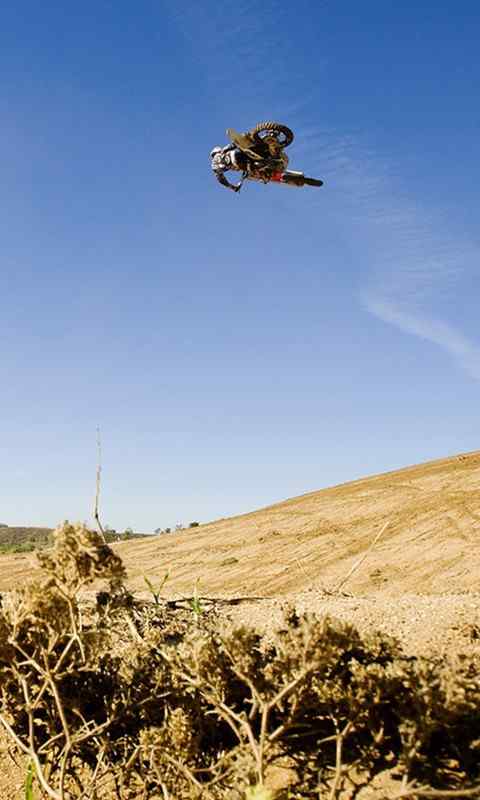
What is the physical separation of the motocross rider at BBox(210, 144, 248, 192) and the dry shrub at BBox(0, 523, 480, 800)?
275 inches

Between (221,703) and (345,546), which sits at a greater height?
(345,546)

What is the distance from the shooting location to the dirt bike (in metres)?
9.63

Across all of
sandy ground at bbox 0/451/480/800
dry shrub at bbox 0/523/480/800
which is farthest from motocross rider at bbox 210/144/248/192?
dry shrub at bbox 0/523/480/800

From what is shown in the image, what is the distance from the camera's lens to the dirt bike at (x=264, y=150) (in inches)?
379

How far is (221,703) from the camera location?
5.03 m

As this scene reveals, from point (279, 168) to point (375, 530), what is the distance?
41.7ft

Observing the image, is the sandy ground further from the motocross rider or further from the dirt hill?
the motocross rider

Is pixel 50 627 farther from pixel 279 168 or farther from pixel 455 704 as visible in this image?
pixel 279 168

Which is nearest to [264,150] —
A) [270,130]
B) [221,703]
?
[270,130]

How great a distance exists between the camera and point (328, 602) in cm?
754

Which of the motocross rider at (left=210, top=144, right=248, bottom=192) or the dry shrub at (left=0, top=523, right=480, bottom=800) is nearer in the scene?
the dry shrub at (left=0, top=523, right=480, bottom=800)

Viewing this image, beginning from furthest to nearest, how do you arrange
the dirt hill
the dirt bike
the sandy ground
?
the dirt hill < the dirt bike < the sandy ground

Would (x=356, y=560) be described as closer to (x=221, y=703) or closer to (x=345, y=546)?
(x=345, y=546)

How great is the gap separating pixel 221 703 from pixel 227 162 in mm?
7948
